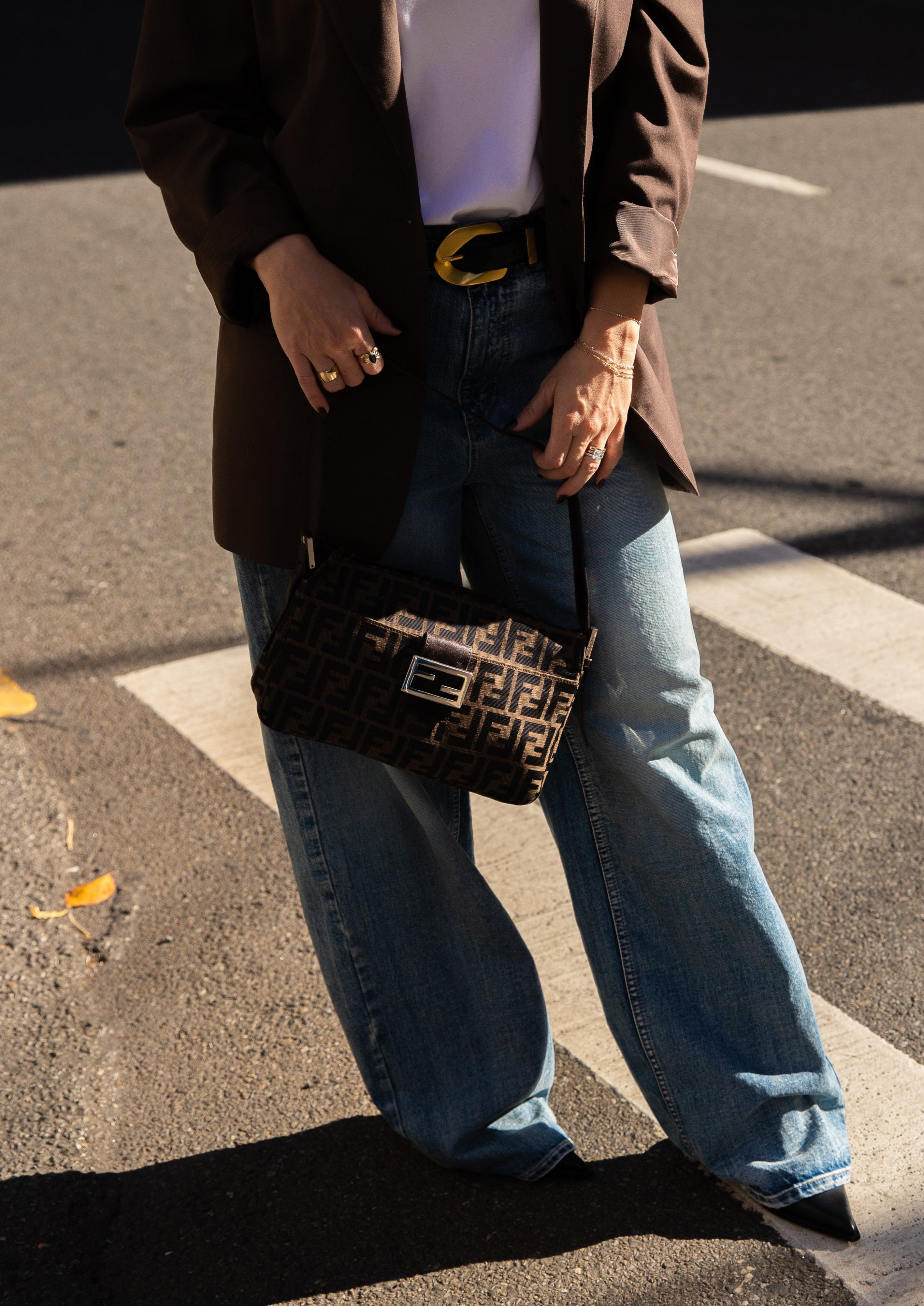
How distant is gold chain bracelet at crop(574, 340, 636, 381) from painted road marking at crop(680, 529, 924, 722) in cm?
184

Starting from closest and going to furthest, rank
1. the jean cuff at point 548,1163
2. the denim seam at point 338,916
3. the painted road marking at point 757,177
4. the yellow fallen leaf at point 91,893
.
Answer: the denim seam at point 338,916, the jean cuff at point 548,1163, the yellow fallen leaf at point 91,893, the painted road marking at point 757,177

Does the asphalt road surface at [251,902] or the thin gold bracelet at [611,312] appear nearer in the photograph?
the thin gold bracelet at [611,312]

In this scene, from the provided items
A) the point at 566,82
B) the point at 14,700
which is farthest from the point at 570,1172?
the point at 14,700

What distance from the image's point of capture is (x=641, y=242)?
5.52 ft

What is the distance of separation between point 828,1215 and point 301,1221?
740 millimetres

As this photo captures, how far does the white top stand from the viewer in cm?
160

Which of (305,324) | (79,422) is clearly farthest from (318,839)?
(79,422)

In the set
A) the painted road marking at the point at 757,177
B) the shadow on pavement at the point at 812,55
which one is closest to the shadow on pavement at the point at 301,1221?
the painted road marking at the point at 757,177

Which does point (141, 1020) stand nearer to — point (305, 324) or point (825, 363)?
point (305, 324)

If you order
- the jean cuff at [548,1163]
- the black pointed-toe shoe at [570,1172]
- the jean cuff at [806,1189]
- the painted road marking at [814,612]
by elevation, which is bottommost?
the painted road marking at [814,612]

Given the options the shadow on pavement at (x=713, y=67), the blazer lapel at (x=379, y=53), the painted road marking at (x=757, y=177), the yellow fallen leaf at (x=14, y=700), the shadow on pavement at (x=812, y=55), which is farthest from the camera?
the shadow on pavement at (x=812, y=55)

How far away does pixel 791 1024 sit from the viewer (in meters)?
1.91

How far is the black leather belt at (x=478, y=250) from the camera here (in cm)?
167

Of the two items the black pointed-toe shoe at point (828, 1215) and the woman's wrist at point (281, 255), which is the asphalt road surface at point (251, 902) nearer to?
the black pointed-toe shoe at point (828, 1215)
